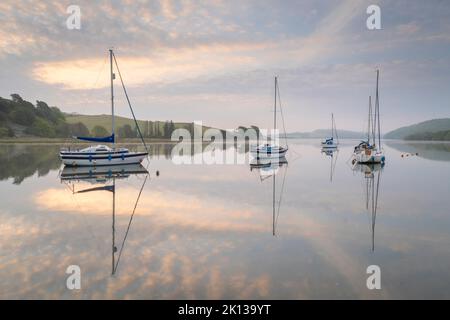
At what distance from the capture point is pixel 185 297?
26.8 feet

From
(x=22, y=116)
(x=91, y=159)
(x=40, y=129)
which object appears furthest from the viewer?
(x=22, y=116)

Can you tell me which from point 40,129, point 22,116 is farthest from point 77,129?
point 40,129

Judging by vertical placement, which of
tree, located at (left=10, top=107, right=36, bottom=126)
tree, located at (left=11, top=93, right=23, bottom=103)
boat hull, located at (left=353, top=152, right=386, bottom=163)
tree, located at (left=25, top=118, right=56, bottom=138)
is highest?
Answer: tree, located at (left=11, top=93, right=23, bottom=103)

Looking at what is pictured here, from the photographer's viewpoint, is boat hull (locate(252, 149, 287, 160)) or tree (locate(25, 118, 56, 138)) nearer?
boat hull (locate(252, 149, 287, 160))

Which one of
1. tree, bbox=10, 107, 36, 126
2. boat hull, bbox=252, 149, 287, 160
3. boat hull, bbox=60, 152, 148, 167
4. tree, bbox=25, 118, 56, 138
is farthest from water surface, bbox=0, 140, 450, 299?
tree, bbox=10, 107, 36, 126

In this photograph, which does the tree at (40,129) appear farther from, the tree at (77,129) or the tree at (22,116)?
the tree at (77,129)

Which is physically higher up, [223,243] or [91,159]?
[91,159]

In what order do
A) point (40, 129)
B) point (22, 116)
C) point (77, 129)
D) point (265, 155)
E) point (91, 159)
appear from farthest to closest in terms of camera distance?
point (77, 129) < point (22, 116) < point (40, 129) < point (265, 155) < point (91, 159)

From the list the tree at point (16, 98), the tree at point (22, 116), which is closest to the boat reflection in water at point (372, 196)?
the tree at point (22, 116)

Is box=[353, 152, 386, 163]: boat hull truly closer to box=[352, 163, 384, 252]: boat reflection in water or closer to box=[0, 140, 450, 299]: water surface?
box=[352, 163, 384, 252]: boat reflection in water

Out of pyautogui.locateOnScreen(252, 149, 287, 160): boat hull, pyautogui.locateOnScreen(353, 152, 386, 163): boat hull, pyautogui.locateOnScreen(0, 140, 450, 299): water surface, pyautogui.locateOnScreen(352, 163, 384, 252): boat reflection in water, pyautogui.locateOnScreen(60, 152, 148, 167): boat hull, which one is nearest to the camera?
pyautogui.locateOnScreen(0, 140, 450, 299): water surface

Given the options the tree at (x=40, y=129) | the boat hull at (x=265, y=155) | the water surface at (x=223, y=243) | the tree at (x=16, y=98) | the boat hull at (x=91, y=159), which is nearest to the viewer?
the water surface at (x=223, y=243)

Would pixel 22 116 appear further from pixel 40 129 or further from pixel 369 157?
pixel 369 157
